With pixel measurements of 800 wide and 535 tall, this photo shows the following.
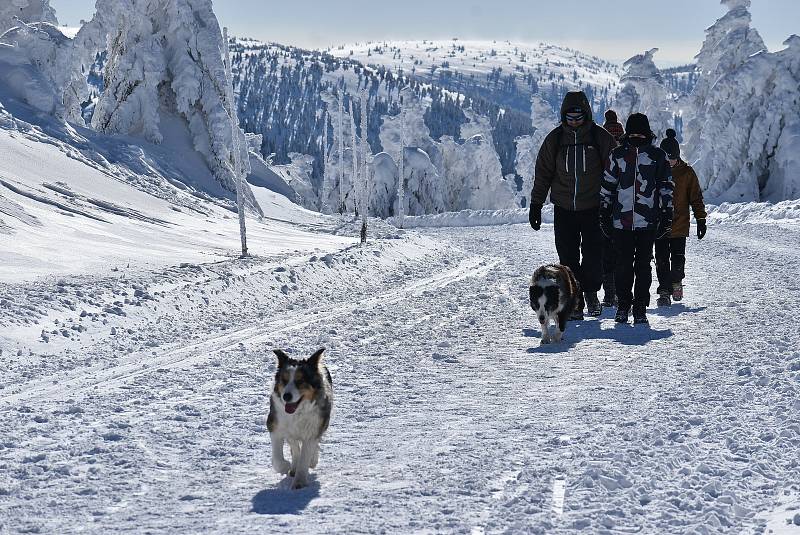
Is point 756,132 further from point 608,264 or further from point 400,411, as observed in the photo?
point 400,411

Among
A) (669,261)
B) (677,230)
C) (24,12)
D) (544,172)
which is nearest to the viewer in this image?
(544,172)

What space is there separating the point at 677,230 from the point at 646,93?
1938 inches

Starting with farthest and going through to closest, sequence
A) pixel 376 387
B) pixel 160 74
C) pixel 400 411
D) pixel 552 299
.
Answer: pixel 160 74 → pixel 552 299 → pixel 376 387 → pixel 400 411

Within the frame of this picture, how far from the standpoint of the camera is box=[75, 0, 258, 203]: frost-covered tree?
35.9m

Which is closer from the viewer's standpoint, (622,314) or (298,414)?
(298,414)

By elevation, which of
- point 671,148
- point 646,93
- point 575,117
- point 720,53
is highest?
point 720,53

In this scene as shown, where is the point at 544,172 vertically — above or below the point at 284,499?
above

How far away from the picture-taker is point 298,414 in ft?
14.4

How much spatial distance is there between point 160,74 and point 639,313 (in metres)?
31.0

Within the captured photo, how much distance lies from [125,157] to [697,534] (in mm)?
30282

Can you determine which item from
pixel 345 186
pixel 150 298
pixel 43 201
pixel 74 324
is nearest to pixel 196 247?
pixel 43 201

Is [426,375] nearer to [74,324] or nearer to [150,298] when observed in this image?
[74,324]

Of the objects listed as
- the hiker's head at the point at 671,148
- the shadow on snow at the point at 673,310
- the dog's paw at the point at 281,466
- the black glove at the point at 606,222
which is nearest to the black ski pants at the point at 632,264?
the black glove at the point at 606,222

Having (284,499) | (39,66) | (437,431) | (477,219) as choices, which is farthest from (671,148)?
(477,219)
